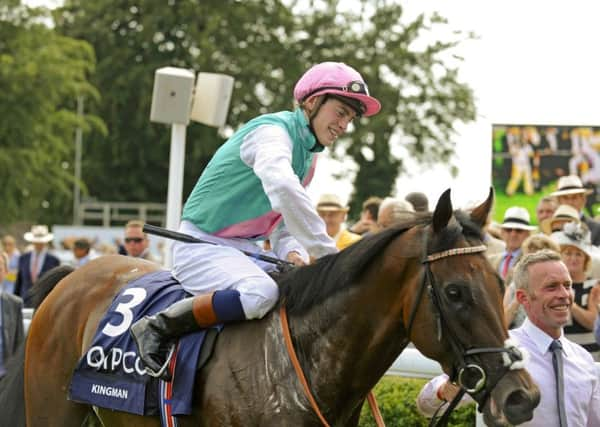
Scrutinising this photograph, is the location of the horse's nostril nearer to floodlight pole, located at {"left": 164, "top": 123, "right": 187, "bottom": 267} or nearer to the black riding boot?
the black riding boot

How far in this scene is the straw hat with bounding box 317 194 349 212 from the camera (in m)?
8.96

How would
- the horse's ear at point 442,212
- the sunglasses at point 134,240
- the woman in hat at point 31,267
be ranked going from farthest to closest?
the woman in hat at point 31,267 → the sunglasses at point 134,240 → the horse's ear at point 442,212

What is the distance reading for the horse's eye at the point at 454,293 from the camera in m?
3.92

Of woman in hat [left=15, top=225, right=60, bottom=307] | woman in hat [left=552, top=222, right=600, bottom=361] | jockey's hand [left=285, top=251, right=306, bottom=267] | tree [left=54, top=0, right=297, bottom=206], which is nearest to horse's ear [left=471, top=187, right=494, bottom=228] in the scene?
jockey's hand [left=285, top=251, right=306, bottom=267]

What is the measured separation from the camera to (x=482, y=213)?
4145 millimetres

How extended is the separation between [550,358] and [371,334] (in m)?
0.91

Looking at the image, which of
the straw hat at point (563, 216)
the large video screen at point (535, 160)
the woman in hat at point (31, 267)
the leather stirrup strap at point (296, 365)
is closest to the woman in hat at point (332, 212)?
the straw hat at point (563, 216)

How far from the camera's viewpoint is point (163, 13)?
34.7 m

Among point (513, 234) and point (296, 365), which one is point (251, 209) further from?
point (513, 234)

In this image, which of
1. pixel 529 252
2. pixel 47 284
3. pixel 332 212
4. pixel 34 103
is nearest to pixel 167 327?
pixel 47 284

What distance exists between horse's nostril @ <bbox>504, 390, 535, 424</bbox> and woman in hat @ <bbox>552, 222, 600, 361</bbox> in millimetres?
2955

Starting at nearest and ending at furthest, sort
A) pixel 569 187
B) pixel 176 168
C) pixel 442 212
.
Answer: pixel 442 212 → pixel 569 187 → pixel 176 168

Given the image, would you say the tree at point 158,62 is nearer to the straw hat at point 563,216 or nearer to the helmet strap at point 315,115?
the straw hat at point 563,216

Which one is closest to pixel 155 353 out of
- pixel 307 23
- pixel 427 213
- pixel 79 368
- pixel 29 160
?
pixel 79 368
